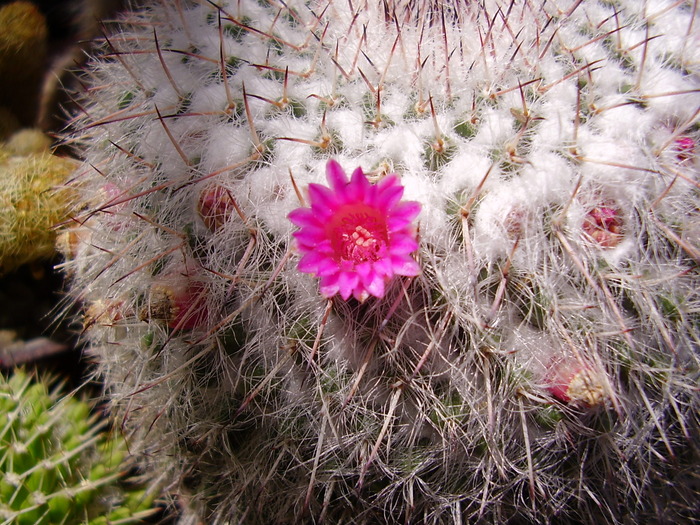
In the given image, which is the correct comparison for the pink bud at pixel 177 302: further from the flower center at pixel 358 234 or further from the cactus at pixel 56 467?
the cactus at pixel 56 467

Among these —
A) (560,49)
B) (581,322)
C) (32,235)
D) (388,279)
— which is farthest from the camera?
(32,235)

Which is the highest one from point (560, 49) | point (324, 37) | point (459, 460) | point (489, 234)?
point (324, 37)

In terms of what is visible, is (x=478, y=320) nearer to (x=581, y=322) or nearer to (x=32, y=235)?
(x=581, y=322)

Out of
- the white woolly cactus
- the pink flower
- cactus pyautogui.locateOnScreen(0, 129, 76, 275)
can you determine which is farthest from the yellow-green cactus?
the pink flower

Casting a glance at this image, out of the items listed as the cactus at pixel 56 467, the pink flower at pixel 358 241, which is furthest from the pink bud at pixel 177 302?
the cactus at pixel 56 467

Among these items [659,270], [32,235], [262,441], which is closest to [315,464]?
[262,441]

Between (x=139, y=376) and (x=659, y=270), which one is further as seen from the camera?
(x=139, y=376)

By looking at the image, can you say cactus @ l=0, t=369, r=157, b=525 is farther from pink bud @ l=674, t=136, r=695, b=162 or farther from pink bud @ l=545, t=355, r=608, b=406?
pink bud @ l=674, t=136, r=695, b=162

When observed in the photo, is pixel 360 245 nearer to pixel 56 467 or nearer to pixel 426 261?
pixel 426 261
